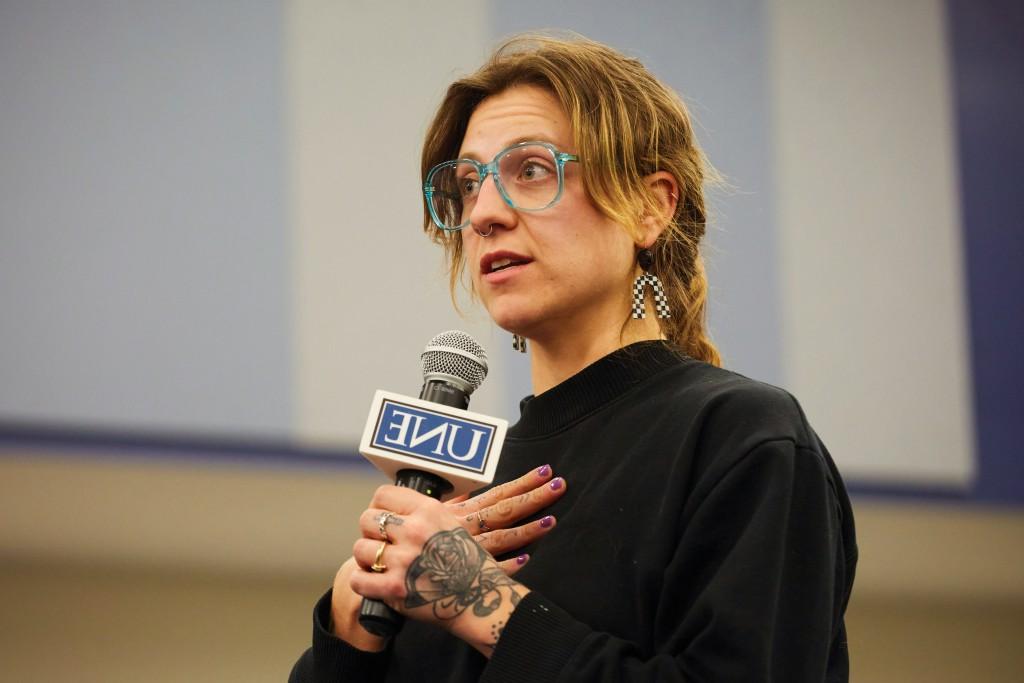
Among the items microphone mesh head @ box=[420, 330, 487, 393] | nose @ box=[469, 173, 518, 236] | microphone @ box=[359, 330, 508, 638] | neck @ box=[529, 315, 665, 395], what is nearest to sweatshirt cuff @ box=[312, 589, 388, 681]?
microphone @ box=[359, 330, 508, 638]

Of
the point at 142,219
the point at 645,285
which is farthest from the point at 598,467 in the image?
the point at 142,219

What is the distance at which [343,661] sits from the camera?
146 cm

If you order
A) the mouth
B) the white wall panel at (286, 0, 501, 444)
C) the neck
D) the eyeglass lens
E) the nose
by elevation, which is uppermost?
the white wall panel at (286, 0, 501, 444)

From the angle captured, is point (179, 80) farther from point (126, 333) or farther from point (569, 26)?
point (569, 26)

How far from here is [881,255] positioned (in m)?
3.74

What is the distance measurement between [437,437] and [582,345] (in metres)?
0.37

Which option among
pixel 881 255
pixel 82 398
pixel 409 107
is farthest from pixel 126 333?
pixel 881 255

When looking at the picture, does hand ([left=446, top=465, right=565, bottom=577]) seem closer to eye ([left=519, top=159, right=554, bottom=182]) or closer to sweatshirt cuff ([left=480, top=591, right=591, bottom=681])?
sweatshirt cuff ([left=480, top=591, right=591, bottom=681])

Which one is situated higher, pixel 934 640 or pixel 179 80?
pixel 179 80

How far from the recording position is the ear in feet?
5.46

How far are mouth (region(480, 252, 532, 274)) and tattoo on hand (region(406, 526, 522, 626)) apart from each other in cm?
43

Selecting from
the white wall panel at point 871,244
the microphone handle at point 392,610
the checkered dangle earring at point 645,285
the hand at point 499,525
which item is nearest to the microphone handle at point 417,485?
the microphone handle at point 392,610

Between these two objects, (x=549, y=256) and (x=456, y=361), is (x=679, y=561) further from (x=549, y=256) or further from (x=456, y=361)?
(x=549, y=256)

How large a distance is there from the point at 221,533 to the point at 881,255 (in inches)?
84.3
